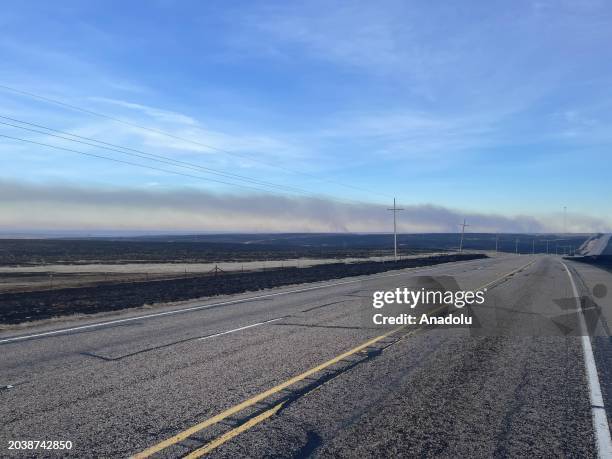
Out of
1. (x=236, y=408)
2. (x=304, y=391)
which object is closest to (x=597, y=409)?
(x=304, y=391)

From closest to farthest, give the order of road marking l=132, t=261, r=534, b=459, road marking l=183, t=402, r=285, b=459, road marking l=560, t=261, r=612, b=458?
road marking l=183, t=402, r=285, b=459 < road marking l=132, t=261, r=534, b=459 < road marking l=560, t=261, r=612, b=458

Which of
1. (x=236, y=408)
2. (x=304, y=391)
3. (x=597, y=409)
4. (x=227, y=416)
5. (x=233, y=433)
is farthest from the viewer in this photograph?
(x=304, y=391)

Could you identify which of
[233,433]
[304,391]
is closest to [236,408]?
[233,433]

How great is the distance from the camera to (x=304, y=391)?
7.80 meters

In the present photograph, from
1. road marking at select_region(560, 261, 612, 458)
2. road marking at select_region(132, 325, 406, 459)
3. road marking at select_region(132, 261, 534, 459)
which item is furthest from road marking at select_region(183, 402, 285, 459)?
road marking at select_region(560, 261, 612, 458)

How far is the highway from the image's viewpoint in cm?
589

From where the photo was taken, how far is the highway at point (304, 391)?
5.89 m

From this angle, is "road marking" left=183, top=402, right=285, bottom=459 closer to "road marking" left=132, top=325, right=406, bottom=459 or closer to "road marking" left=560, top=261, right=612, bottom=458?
"road marking" left=132, top=325, right=406, bottom=459

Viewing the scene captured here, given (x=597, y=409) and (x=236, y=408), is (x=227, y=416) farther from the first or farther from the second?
(x=597, y=409)

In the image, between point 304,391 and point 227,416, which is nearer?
point 227,416

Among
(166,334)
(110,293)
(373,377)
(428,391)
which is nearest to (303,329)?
(166,334)

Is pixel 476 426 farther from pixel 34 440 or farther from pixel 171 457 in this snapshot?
pixel 34 440

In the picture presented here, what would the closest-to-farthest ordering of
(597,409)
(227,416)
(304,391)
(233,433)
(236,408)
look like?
1. (233,433)
2. (227,416)
3. (236,408)
4. (597,409)
5. (304,391)

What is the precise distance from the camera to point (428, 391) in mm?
7848
